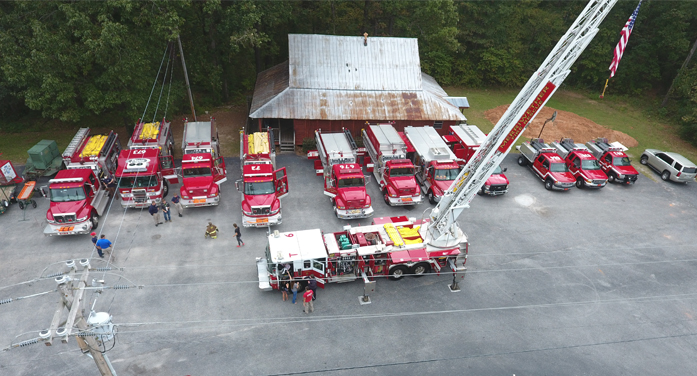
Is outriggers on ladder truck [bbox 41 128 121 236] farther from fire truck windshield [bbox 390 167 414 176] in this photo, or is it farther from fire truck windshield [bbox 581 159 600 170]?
fire truck windshield [bbox 581 159 600 170]

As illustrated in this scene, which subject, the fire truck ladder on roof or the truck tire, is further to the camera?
the truck tire

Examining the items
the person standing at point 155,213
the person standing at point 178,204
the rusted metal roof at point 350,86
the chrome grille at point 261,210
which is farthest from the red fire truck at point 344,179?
the person standing at point 155,213

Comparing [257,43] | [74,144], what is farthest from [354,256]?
[257,43]

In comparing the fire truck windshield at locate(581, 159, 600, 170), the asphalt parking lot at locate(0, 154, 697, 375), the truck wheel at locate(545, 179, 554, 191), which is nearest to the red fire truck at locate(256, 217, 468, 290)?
the asphalt parking lot at locate(0, 154, 697, 375)

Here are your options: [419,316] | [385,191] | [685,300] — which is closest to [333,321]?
[419,316]

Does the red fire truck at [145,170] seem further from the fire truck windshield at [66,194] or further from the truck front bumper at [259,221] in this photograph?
the truck front bumper at [259,221]

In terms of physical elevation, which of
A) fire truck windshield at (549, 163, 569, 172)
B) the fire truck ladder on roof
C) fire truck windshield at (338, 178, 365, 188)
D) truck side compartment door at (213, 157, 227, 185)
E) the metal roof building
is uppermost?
the metal roof building
